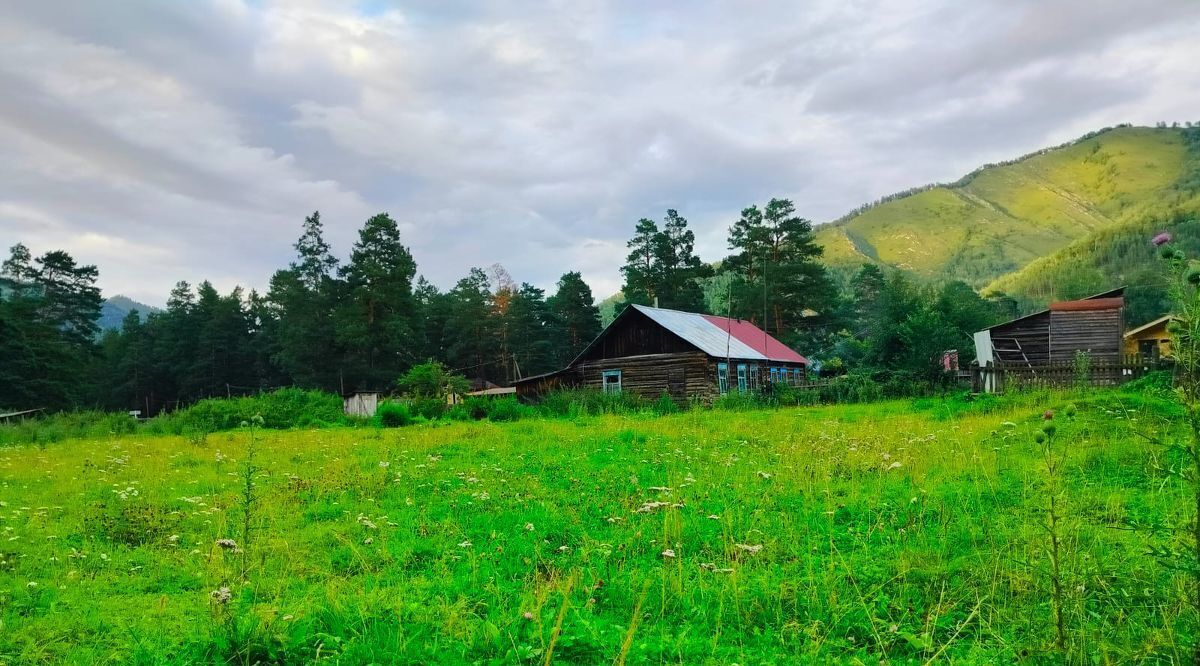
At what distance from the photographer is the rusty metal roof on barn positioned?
1268 inches

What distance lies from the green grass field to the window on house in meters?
23.7

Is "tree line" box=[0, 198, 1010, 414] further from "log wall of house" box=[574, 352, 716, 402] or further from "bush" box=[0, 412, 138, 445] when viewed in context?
"bush" box=[0, 412, 138, 445]

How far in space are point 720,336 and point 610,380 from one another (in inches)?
298

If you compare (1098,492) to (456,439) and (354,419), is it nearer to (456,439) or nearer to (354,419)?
(456,439)

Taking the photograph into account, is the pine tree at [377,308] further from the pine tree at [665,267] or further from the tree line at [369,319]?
the pine tree at [665,267]

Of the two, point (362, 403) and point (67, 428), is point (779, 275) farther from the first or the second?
point (67, 428)

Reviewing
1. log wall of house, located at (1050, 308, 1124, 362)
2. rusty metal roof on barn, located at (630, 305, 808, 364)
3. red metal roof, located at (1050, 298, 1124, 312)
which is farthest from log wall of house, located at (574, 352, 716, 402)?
red metal roof, located at (1050, 298, 1124, 312)

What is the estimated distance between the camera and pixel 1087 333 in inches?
1261

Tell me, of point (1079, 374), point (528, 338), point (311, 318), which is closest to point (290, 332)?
point (311, 318)

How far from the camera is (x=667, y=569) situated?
4.28 m

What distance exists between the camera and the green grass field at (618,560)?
10.5 feet

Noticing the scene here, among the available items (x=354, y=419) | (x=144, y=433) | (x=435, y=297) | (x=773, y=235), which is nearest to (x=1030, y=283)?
(x=773, y=235)

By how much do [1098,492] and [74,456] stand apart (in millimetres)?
17131

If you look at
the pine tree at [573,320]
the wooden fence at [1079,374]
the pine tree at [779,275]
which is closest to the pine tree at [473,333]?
the pine tree at [573,320]
